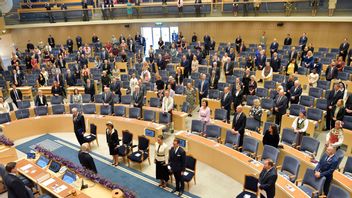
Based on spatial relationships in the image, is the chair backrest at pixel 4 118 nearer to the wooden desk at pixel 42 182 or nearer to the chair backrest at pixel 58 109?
the chair backrest at pixel 58 109

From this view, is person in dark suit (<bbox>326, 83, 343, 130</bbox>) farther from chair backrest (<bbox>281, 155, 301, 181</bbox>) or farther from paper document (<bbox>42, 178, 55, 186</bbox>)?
paper document (<bbox>42, 178, 55, 186</bbox>)

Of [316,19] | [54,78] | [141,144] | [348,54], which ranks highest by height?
[316,19]

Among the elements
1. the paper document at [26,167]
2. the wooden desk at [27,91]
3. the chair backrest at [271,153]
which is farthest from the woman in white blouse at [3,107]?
the chair backrest at [271,153]

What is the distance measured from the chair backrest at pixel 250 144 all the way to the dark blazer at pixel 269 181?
187 centimetres

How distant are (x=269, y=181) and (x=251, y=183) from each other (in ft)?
2.37

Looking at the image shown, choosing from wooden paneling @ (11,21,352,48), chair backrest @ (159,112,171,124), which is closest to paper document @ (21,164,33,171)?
chair backrest @ (159,112,171,124)

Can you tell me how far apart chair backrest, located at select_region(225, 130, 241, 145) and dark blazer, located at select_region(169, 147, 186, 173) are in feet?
6.45

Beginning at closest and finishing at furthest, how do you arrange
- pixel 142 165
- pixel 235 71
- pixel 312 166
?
pixel 312 166, pixel 142 165, pixel 235 71

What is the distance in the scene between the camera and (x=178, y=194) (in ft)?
24.9

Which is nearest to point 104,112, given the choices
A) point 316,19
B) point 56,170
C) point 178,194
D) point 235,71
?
point 56,170

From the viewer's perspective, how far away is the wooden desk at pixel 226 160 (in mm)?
6613

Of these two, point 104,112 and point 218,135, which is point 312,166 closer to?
point 218,135

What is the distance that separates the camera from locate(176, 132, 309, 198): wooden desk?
6.61m

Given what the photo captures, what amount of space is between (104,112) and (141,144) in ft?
10.9
